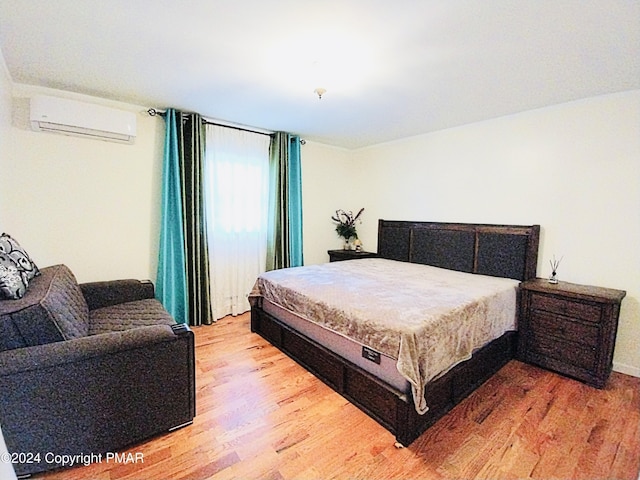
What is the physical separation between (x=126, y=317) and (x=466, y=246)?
3.49 metres

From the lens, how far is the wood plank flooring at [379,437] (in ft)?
5.06

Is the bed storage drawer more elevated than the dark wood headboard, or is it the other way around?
the dark wood headboard

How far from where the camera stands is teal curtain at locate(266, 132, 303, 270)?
4066mm

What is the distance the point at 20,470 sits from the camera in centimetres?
141

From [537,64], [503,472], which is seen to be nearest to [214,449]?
[503,472]

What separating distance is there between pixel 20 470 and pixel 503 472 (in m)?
2.42

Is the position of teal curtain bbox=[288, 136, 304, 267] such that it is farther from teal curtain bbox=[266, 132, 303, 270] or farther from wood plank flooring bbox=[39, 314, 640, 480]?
wood plank flooring bbox=[39, 314, 640, 480]

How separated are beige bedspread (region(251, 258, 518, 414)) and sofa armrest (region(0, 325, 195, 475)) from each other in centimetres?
105

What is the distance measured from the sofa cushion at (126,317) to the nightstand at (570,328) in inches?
121

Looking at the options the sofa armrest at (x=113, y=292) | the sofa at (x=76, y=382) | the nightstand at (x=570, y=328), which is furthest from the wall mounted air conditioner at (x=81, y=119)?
the nightstand at (x=570, y=328)

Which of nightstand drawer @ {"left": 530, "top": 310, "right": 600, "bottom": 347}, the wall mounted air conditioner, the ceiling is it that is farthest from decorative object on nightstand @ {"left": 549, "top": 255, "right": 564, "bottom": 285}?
the wall mounted air conditioner

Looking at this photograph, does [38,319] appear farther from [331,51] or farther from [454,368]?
[454,368]

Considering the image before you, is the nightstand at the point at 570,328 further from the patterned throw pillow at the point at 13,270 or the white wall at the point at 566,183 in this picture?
the patterned throw pillow at the point at 13,270

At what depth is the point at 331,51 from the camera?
1972 millimetres
